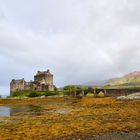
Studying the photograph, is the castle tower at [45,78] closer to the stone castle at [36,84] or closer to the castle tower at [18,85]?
the stone castle at [36,84]

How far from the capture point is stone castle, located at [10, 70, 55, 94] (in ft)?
542

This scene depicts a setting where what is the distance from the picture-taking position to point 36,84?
16712 cm

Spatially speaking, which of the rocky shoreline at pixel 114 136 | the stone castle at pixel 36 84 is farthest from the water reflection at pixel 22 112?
the stone castle at pixel 36 84

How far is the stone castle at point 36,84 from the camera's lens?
542 ft

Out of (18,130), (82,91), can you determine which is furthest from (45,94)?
(18,130)

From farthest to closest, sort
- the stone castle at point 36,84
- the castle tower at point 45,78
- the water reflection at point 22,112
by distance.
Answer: the castle tower at point 45,78 < the stone castle at point 36,84 < the water reflection at point 22,112

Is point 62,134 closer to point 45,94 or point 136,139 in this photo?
point 136,139

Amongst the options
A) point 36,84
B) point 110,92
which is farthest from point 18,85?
point 110,92

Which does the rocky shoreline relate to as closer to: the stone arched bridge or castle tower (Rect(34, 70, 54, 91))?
the stone arched bridge

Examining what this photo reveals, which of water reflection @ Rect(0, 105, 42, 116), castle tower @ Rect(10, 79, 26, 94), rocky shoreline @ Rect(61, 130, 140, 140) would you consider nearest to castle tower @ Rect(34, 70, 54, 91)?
castle tower @ Rect(10, 79, 26, 94)

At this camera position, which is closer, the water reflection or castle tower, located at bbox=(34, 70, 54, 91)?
the water reflection

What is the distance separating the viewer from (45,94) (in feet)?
435

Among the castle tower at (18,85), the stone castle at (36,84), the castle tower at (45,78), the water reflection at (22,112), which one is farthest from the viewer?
the castle tower at (45,78)

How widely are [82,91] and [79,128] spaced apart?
109601 mm
